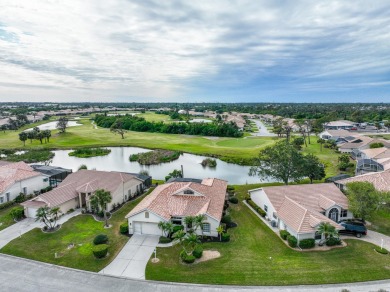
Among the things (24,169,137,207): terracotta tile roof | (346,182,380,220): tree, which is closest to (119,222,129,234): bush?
(24,169,137,207): terracotta tile roof

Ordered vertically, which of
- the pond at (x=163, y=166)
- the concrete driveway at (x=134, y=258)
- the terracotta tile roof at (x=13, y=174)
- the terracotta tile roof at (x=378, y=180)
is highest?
the terracotta tile roof at (x=378, y=180)

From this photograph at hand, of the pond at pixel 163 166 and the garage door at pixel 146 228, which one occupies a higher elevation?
the garage door at pixel 146 228

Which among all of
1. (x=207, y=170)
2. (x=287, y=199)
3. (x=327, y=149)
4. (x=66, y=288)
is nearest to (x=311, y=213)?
(x=287, y=199)

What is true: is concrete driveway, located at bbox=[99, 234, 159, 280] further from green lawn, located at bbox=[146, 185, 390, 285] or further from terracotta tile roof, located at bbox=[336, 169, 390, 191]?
terracotta tile roof, located at bbox=[336, 169, 390, 191]

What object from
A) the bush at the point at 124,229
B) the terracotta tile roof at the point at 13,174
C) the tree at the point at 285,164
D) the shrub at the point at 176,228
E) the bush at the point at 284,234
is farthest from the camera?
the tree at the point at 285,164

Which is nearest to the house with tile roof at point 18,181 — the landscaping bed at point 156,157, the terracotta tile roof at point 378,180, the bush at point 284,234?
the landscaping bed at point 156,157

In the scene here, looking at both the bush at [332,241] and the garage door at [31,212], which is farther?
the garage door at [31,212]

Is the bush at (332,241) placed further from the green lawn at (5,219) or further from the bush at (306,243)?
the green lawn at (5,219)
